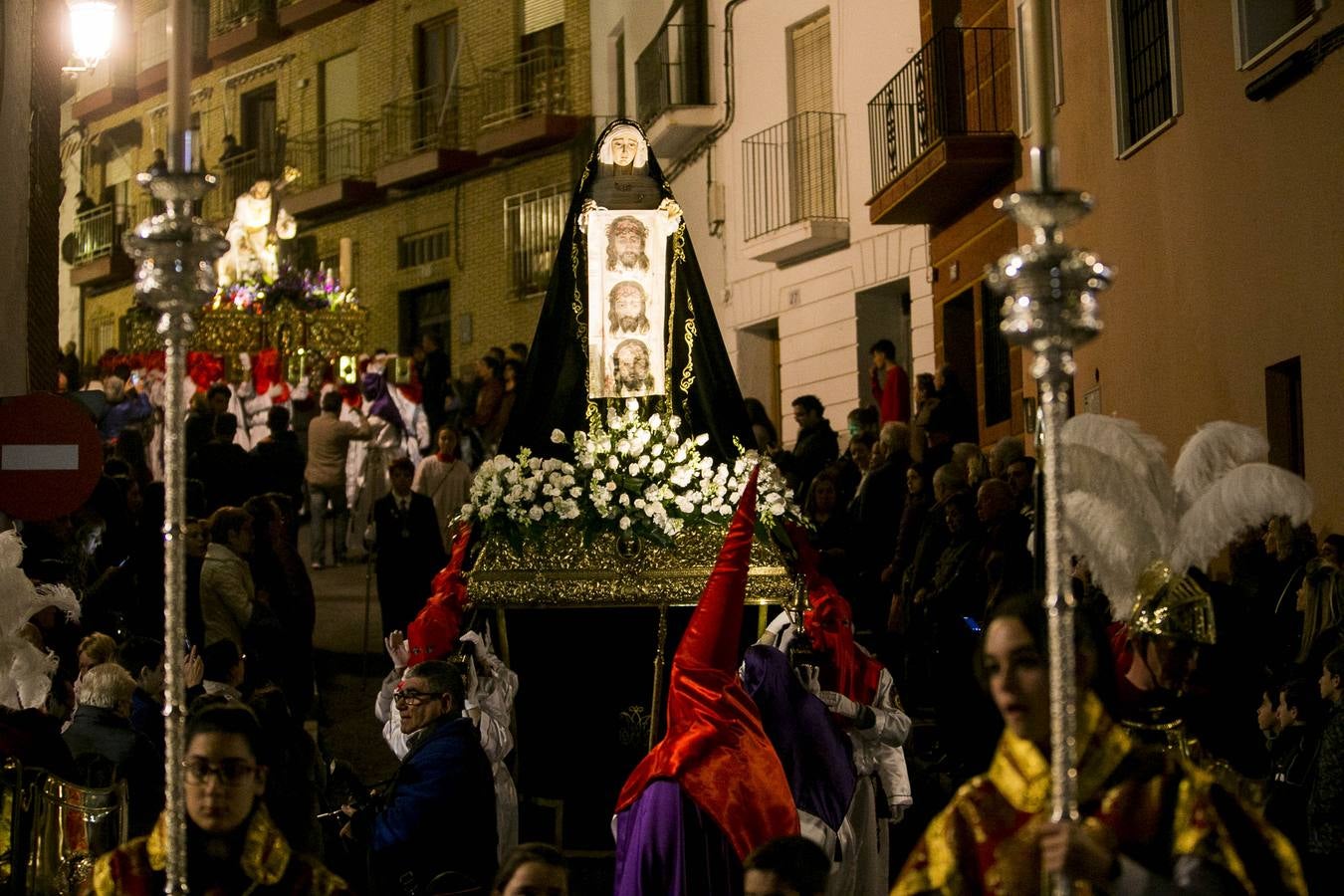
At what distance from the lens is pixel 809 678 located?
26.5 ft

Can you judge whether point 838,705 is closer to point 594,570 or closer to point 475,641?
point 594,570

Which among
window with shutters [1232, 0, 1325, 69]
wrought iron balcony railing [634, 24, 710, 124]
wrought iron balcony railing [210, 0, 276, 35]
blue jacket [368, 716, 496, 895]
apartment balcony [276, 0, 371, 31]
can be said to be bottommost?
blue jacket [368, 716, 496, 895]

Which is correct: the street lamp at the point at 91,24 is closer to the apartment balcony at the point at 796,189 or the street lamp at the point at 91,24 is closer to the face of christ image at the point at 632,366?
the face of christ image at the point at 632,366

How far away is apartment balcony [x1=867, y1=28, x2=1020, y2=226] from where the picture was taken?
1758 cm

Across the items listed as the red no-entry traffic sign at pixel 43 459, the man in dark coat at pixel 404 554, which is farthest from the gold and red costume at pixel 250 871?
the man in dark coat at pixel 404 554

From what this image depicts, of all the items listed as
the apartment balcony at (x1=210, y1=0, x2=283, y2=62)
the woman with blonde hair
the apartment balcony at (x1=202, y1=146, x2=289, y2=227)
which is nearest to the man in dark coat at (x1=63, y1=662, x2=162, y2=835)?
the woman with blonde hair

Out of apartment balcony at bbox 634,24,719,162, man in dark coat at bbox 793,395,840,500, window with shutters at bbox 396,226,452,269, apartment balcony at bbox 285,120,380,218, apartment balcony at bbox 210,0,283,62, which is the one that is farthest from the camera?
apartment balcony at bbox 210,0,283,62

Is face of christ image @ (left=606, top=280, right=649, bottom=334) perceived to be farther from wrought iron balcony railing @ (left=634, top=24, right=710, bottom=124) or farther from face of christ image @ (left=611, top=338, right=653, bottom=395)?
wrought iron balcony railing @ (left=634, top=24, right=710, bottom=124)

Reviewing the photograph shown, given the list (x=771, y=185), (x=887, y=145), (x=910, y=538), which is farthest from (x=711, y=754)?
(x=771, y=185)

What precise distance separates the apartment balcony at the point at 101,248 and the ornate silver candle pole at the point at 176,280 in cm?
3693

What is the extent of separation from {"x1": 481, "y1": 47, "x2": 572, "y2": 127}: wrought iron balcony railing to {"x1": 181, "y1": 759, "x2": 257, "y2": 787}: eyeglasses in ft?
87.9

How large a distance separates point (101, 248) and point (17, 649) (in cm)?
3468

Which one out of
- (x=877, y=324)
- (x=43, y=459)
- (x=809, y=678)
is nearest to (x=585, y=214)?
(x=43, y=459)

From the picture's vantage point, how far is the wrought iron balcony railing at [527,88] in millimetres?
30891
